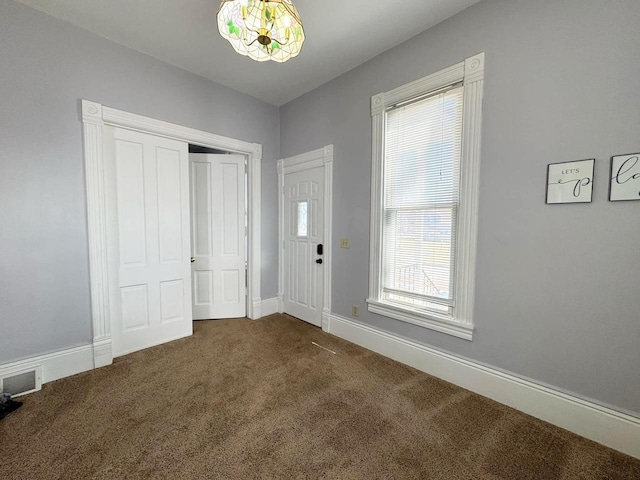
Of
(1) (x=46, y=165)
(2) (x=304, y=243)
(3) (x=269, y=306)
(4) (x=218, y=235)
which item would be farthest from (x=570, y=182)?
(1) (x=46, y=165)

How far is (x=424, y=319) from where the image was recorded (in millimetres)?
2326

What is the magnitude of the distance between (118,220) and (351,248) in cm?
244

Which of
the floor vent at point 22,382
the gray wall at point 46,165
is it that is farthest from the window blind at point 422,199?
the floor vent at point 22,382

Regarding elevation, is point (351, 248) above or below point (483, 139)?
below

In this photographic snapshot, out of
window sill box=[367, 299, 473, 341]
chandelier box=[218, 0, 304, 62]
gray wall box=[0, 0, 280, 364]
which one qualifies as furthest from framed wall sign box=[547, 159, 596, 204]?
gray wall box=[0, 0, 280, 364]

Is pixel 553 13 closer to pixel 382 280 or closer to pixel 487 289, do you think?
pixel 487 289

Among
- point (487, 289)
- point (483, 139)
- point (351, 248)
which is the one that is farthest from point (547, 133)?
point (351, 248)

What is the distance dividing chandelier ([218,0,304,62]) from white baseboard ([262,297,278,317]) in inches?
118

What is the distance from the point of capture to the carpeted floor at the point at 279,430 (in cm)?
138

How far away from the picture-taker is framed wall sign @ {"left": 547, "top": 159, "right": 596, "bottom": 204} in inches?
61.9

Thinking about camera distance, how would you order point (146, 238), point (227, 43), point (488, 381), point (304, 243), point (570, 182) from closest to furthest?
point (570, 182) → point (488, 381) → point (227, 43) → point (146, 238) → point (304, 243)

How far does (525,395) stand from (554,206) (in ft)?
4.37

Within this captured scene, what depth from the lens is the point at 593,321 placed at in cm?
158

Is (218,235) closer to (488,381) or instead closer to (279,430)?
(279,430)
